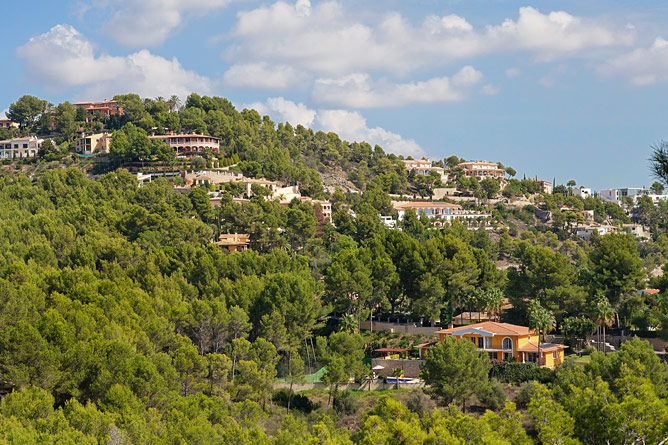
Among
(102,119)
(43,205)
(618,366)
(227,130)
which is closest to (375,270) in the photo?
(618,366)

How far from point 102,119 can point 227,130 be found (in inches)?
801

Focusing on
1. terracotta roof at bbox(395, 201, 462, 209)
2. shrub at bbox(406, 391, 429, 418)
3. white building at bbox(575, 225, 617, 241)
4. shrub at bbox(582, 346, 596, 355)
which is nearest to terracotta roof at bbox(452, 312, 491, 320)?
shrub at bbox(582, 346, 596, 355)

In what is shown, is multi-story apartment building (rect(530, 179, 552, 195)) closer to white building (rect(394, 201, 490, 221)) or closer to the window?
white building (rect(394, 201, 490, 221))

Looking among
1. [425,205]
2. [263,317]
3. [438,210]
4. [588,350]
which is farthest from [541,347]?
[438,210]

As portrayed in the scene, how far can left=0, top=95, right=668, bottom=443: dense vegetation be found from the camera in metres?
31.8

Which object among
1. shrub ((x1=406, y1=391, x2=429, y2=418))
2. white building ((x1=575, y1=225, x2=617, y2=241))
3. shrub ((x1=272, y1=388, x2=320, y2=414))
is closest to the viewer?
shrub ((x1=406, y1=391, x2=429, y2=418))

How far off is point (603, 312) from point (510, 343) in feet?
20.8

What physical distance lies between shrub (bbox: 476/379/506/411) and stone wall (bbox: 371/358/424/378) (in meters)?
5.70

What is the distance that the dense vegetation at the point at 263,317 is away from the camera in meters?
31.8

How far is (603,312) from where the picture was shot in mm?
50156

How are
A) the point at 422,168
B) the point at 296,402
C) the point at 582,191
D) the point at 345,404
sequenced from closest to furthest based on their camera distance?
the point at 345,404, the point at 296,402, the point at 422,168, the point at 582,191

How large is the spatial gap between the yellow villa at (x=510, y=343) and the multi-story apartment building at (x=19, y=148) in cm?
7065

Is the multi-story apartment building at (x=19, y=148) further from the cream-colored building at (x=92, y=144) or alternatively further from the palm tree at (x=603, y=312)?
the palm tree at (x=603, y=312)

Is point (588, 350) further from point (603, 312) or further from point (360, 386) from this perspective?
point (360, 386)
